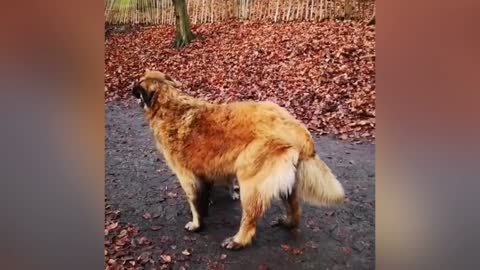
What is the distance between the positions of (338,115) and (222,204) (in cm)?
56

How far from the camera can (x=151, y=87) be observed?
1869 millimetres

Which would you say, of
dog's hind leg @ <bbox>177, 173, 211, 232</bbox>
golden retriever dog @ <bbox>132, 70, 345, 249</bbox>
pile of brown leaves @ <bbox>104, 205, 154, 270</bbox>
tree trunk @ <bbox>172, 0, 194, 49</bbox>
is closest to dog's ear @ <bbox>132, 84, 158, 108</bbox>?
golden retriever dog @ <bbox>132, 70, 345, 249</bbox>

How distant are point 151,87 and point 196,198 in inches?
19.0

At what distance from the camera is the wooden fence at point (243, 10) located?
1841mm

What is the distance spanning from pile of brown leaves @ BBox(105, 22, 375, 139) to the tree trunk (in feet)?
0.09

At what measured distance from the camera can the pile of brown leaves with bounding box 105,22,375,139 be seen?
178 cm

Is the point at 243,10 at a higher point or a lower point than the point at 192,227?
higher

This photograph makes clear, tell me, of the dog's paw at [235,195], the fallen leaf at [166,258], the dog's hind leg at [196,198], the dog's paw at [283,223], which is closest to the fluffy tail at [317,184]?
the dog's paw at [283,223]

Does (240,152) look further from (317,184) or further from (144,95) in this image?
(144,95)

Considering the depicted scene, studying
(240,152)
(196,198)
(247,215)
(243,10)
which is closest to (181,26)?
(243,10)
